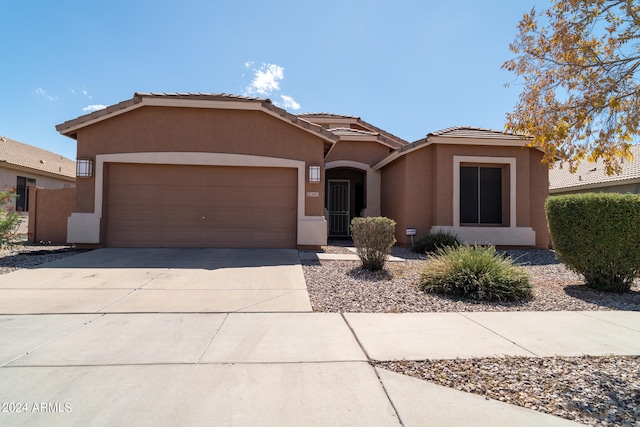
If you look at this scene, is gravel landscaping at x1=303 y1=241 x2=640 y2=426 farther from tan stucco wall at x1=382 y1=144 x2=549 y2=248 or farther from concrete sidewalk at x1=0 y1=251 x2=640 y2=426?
tan stucco wall at x1=382 y1=144 x2=549 y2=248

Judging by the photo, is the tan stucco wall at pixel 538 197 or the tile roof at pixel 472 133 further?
the tan stucco wall at pixel 538 197

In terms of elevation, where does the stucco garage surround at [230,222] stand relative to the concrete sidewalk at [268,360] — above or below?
above

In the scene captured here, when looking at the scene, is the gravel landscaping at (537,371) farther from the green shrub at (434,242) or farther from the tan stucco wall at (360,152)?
the tan stucco wall at (360,152)

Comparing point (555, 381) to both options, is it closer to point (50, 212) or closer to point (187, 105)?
point (187, 105)

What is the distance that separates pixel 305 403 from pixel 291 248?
29.0 ft

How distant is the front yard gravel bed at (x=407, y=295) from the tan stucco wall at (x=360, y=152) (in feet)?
28.1

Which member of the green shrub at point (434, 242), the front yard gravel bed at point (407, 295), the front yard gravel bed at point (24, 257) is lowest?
the front yard gravel bed at point (407, 295)

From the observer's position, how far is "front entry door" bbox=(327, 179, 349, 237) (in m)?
17.2

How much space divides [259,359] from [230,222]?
8.29 metres

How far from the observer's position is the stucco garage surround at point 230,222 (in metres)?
11.2

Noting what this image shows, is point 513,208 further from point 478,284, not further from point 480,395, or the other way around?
point 480,395

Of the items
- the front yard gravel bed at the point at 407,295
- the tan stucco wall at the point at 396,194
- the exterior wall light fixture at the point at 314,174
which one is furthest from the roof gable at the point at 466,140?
the front yard gravel bed at the point at 407,295

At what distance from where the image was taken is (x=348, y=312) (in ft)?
18.4

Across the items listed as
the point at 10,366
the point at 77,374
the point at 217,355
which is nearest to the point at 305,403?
the point at 217,355
